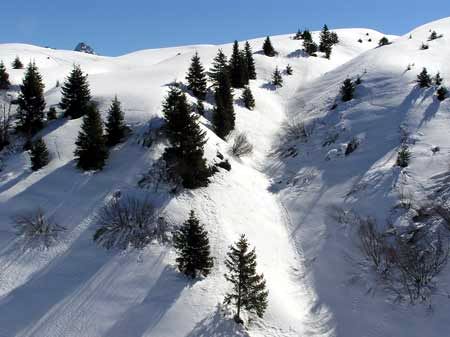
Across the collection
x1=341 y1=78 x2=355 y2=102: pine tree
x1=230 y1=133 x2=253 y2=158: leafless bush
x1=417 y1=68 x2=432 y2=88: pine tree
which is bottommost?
x1=230 y1=133 x2=253 y2=158: leafless bush

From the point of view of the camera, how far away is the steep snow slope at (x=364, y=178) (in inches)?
631

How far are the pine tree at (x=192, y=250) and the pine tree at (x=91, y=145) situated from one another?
10.9m

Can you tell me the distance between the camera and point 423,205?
1970cm

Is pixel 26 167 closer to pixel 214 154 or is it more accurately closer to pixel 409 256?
pixel 214 154

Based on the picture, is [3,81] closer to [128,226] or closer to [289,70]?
[128,226]

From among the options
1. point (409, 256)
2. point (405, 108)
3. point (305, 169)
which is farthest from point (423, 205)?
point (405, 108)

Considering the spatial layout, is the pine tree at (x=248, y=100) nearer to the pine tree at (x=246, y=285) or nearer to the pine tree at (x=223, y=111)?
the pine tree at (x=223, y=111)

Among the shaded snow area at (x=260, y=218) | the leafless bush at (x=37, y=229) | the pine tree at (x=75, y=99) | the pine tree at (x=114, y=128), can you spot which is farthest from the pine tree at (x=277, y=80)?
the leafless bush at (x=37, y=229)

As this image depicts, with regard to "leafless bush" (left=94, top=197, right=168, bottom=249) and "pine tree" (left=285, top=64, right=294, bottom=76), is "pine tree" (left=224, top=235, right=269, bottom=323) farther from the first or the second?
"pine tree" (left=285, top=64, right=294, bottom=76)

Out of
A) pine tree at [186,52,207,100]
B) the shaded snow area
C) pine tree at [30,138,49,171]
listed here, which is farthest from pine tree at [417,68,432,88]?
pine tree at [30,138,49,171]

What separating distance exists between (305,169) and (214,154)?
27.4 feet

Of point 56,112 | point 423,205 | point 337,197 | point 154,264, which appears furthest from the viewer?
point 56,112

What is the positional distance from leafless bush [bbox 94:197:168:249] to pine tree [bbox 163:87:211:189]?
3.52 m

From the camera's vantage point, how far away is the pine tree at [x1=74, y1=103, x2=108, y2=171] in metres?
24.6
